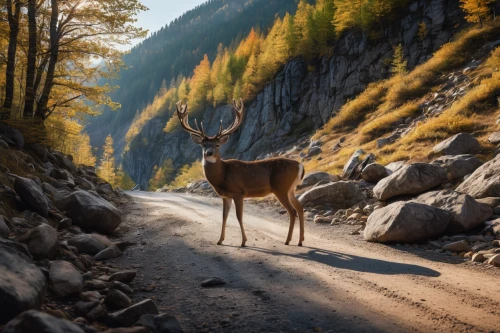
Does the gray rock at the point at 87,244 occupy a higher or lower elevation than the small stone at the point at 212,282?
lower

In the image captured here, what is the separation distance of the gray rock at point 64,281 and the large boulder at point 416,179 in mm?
8834

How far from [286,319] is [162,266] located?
3.01m

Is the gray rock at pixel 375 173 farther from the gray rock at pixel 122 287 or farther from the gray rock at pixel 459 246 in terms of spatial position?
the gray rock at pixel 122 287

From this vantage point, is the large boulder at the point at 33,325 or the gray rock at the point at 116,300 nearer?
the large boulder at the point at 33,325

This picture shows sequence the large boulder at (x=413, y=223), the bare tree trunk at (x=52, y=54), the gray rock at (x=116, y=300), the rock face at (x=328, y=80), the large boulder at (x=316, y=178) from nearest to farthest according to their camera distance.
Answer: the gray rock at (x=116, y=300) → the large boulder at (x=413, y=223) → the bare tree trunk at (x=52, y=54) → the large boulder at (x=316, y=178) → the rock face at (x=328, y=80)

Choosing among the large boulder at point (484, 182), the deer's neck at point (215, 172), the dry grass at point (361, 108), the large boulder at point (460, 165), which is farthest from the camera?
the dry grass at point (361, 108)

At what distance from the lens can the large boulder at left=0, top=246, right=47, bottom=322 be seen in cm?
289

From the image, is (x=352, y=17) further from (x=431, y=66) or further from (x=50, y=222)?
(x=50, y=222)

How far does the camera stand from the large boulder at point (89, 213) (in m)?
8.05

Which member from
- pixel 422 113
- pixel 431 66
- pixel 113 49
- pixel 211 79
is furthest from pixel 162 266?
pixel 211 79

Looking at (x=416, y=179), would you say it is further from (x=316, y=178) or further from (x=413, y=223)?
(x=316, y=178)

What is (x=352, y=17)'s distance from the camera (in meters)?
44.1

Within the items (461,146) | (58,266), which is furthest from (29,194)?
(461,146)

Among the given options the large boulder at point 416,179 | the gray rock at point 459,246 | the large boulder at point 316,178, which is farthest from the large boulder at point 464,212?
the large boulder at point 316,178
